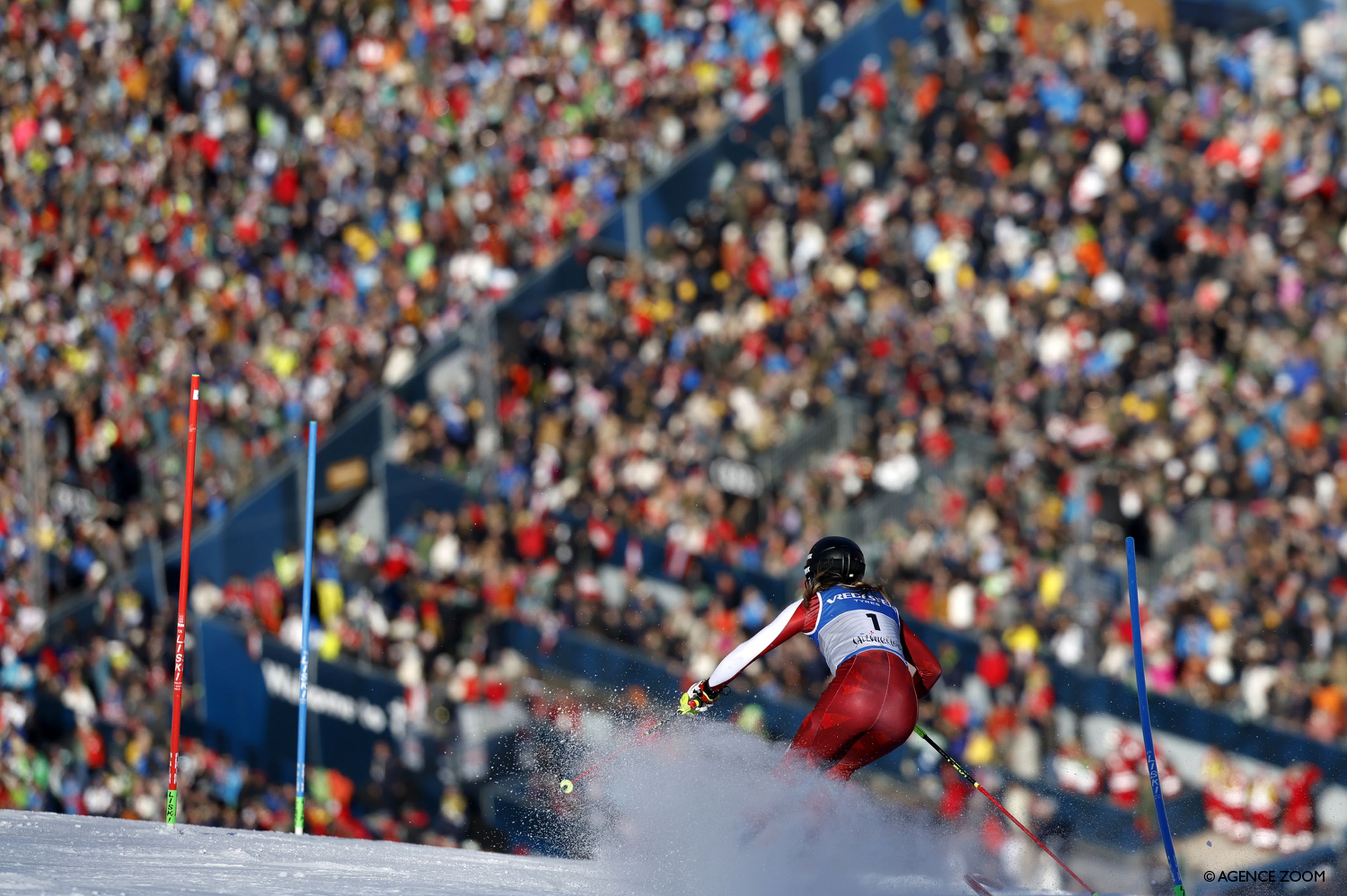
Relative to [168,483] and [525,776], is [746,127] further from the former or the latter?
[525,776]

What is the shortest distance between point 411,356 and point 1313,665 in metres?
10.8

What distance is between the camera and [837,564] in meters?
7.57

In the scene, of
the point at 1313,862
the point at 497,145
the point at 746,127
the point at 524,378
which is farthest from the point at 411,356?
the point at 1313,862

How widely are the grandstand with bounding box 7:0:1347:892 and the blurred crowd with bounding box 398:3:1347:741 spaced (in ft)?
0.14

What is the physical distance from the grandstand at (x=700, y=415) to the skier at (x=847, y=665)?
76.9 inches

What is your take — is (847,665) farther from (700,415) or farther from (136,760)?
(136,760)

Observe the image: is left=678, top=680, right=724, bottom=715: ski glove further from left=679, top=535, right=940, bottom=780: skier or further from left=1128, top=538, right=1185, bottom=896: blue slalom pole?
left=1128, top=538, right=1185, bottom=896: blue slalom pole

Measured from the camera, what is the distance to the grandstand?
12.6 metres

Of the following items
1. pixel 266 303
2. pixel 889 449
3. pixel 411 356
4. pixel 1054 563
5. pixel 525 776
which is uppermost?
pixel 266 303

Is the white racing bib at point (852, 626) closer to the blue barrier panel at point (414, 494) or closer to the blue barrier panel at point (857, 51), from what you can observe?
the blue barrier panel at point (414, 494)

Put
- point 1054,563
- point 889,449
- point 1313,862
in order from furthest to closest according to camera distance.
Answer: point 889,449 < point 1054,563 < point 1313,862

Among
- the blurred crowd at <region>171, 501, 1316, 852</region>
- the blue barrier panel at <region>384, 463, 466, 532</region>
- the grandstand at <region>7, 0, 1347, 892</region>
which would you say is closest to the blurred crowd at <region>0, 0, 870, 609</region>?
the grandstand at <region>7, 0, 1347, 892</region>

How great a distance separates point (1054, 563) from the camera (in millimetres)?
13648

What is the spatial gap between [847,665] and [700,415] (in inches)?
377
